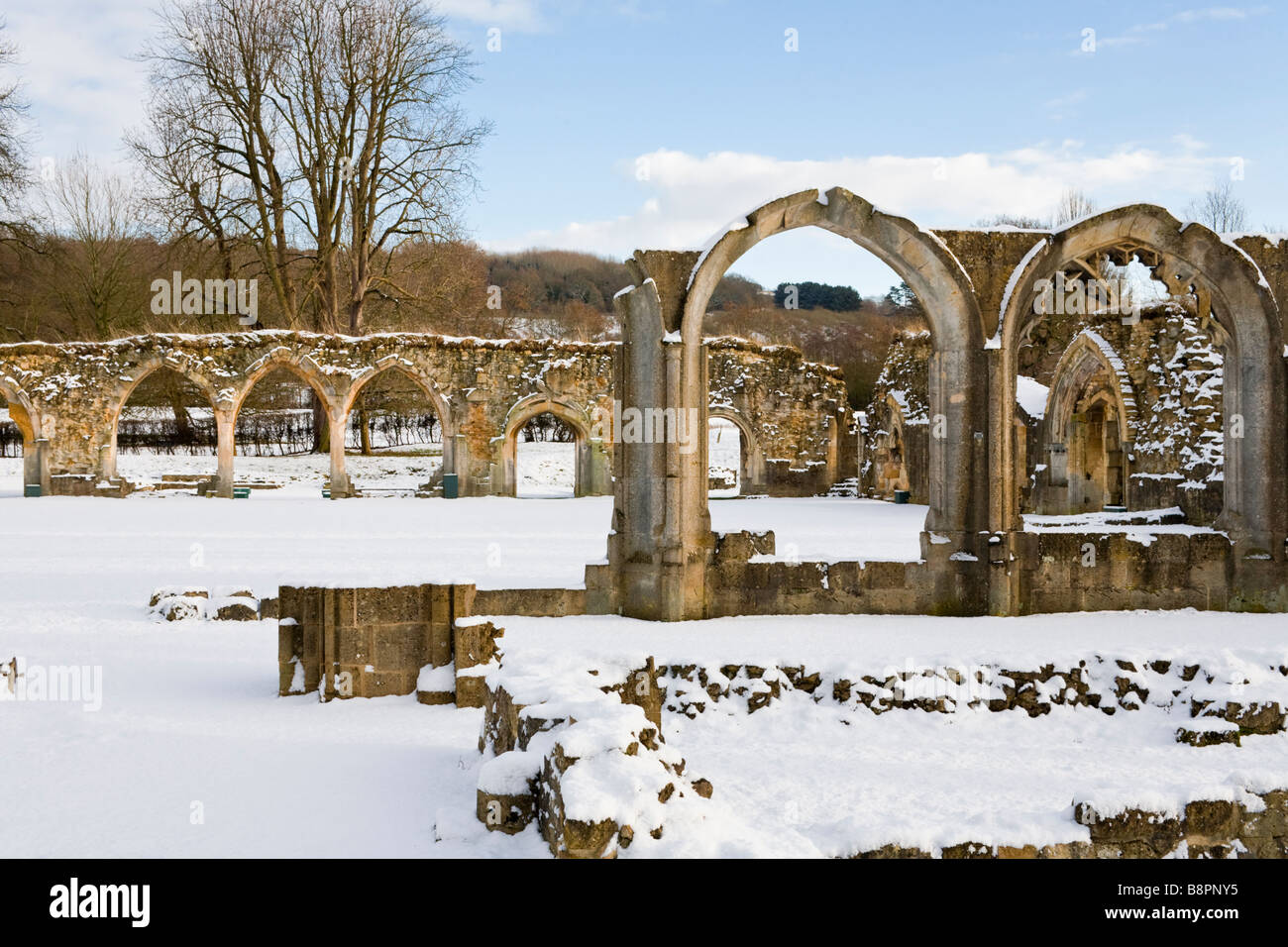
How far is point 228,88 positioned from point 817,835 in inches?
1093

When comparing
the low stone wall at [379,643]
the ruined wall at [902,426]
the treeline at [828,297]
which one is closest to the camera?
the low stone wall at [379,643]

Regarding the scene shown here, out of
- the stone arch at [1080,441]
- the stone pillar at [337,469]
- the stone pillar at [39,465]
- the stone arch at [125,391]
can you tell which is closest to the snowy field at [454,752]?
the stone arch at [1080,441]

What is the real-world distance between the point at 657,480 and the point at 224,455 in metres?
17.2

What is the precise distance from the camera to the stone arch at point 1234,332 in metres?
6.72

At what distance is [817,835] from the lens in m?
3.63

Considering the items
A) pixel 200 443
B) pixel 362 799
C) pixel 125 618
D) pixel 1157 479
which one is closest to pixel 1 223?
pixel 200 443

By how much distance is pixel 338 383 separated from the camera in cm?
2112

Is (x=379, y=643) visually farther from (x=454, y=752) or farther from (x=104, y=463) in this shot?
(x=104, y=463)

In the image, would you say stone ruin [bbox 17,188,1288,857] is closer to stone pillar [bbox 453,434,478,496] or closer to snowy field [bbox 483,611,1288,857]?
snowy field [bbox 483,611,1288,857]

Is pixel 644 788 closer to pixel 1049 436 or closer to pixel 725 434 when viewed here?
pixel 1049 436

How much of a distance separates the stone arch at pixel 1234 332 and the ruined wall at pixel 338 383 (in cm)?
1450

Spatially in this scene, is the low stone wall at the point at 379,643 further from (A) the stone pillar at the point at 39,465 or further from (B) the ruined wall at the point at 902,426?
(A) the stone pillar at the point at 39,465

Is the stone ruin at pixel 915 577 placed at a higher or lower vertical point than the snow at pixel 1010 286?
lower

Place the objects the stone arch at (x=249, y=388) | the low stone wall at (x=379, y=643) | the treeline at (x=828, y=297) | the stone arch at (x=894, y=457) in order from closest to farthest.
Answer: the low stone wall at (x=379, y=643), the stone arch at (x=249, y=388), the stone arch at (x=894, y=457), the treeline at (x=828, y=297)
